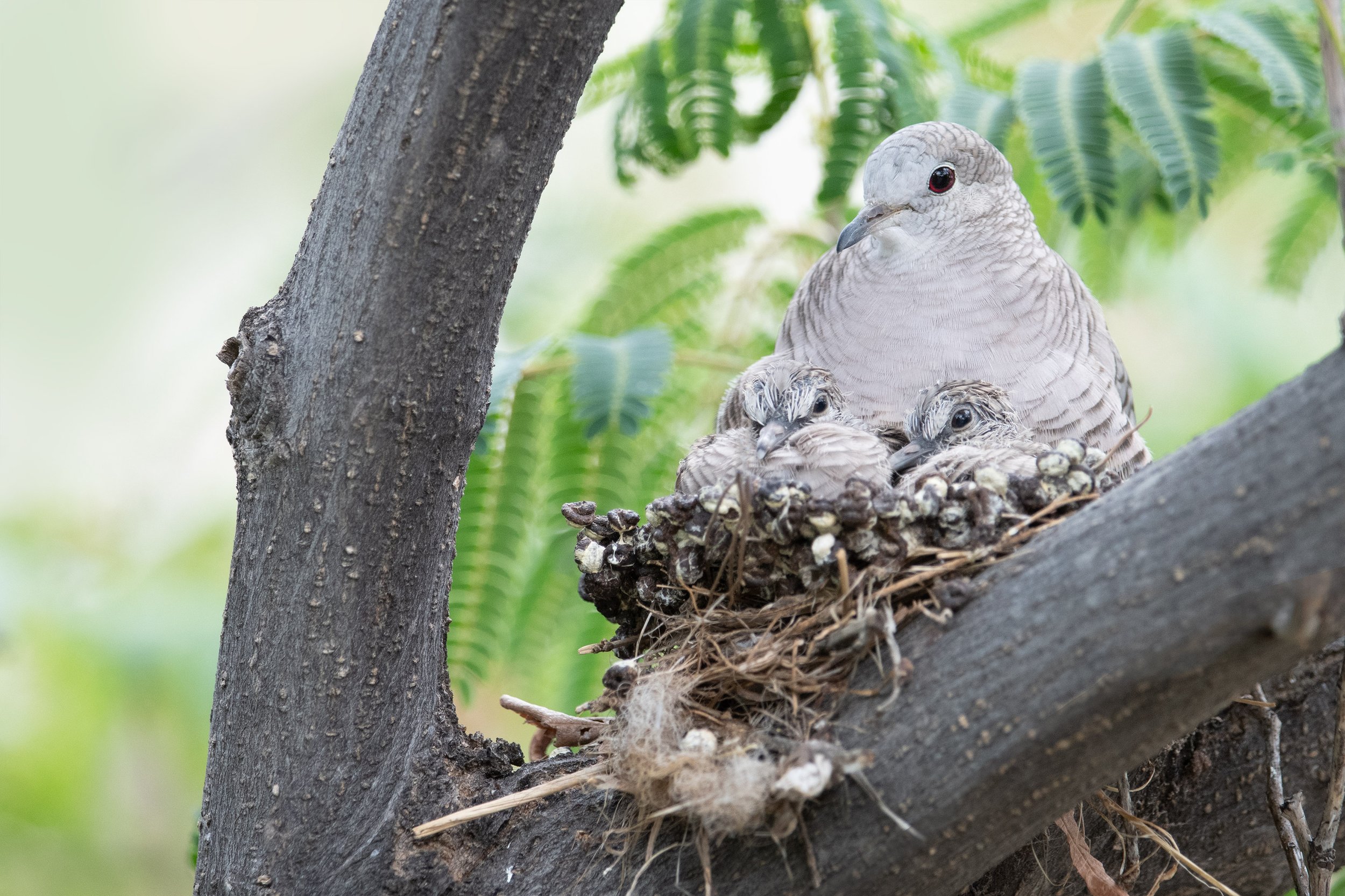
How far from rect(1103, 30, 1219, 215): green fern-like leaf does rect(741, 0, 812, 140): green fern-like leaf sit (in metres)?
0.82

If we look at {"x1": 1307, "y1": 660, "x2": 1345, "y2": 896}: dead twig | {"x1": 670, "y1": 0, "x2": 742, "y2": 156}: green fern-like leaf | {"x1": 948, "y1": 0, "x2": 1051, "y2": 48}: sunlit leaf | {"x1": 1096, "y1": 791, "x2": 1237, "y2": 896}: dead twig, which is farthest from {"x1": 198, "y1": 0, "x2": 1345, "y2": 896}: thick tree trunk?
{"x1": 948, "y1": 0, "x2": 1051, "y2": 48}: sunlit leaf

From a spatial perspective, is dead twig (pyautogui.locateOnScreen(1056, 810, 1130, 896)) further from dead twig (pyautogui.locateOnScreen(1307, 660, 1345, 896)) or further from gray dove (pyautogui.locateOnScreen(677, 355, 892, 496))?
gray dove (pyautogui.locateOnScreen(677, 355, 892, 496))

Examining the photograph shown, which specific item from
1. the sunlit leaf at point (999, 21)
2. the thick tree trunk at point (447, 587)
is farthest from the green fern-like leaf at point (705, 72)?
the thick tree trunk at point (447, 587)

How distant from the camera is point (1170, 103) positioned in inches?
102

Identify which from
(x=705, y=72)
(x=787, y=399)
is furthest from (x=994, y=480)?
(x=705, y=72)

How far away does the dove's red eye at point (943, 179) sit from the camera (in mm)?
2400

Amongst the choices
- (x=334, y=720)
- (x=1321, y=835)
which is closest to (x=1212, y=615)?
(x=1321, y=835)

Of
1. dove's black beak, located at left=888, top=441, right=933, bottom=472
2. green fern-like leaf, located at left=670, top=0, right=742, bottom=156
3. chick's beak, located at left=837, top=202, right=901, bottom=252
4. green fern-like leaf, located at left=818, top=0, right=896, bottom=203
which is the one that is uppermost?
green fern-like leaf, located at left=670, top=0, right=742, bottom=156

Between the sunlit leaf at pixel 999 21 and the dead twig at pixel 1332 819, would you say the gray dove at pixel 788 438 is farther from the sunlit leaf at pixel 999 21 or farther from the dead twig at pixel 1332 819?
the sunlit leaf at pixel 999 21

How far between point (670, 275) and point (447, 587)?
168cm

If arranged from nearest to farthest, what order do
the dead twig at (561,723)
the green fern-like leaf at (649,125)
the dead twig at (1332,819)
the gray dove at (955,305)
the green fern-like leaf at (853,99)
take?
1. the dead twig at (1332,819)
2. the dead twig at (561,723)
3. the gray dove at (955,305)
4. the green fern-like leaf at (853,99)
5. the green fern-like leaf at (649,125)

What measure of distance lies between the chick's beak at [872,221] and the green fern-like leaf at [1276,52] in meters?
0.87

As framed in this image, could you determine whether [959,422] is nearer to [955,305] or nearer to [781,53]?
[955,305]

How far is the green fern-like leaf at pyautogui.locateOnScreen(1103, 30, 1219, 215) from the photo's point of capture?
246 cm
